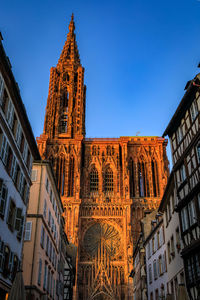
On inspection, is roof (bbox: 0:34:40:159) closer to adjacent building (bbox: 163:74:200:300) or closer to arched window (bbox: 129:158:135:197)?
adjacent building (bbox: 163:74:200:300)

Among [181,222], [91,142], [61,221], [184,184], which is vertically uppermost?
[91,142]

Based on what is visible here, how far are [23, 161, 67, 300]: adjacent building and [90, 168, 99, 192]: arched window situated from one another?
25.5 metres

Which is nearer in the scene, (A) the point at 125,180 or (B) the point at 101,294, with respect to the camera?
(B) the point at 101,294

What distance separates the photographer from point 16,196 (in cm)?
1912

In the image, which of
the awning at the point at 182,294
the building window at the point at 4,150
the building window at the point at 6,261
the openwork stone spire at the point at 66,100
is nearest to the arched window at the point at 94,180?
the openwork stone spire at the point at 66,100

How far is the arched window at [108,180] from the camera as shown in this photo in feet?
186

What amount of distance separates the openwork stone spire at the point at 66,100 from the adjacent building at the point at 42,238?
31.6m

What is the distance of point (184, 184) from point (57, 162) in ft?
133

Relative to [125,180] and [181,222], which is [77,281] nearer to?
[125,180]

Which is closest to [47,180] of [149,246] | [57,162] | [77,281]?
[149,246]

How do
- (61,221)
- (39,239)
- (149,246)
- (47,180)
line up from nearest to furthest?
(39,239), (47,180), (149,246), (61,221)

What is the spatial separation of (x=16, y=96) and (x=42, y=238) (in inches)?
414

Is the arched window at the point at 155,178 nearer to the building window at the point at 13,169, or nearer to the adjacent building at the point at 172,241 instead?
the adjacent building at the point at 172,241

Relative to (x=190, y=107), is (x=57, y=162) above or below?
above
